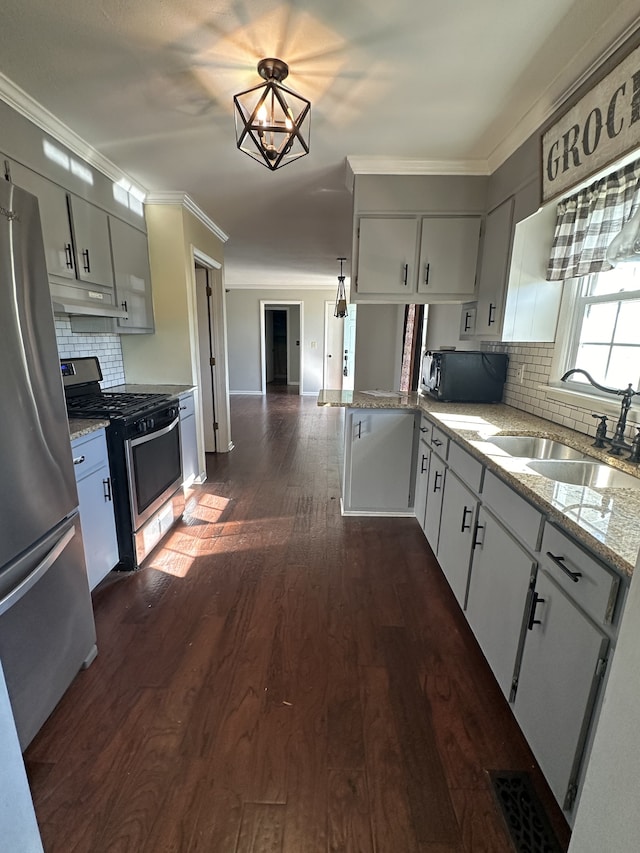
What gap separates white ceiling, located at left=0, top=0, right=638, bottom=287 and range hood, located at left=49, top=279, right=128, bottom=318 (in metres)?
0.85

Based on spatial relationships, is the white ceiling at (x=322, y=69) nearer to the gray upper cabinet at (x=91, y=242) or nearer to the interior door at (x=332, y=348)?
the gray upper cabinet at (x=91, y=242)

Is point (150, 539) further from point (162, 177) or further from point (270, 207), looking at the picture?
point (270, 207)

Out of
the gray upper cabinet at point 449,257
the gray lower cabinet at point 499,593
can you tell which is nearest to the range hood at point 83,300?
the gray upper cabinet at point 449,257

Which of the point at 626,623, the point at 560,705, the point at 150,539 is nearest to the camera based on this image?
the point at 626,623

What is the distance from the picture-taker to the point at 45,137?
204cm

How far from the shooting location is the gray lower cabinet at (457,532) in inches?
68.4

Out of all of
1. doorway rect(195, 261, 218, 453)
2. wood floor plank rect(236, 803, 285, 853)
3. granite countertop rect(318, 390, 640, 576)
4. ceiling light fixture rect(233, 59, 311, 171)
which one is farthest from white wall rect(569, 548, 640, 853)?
doorway rect(195, 261, 218, 453)

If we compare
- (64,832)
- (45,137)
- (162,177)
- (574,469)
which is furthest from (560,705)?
(162,177)

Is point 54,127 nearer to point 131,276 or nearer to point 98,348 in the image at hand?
point 131,276

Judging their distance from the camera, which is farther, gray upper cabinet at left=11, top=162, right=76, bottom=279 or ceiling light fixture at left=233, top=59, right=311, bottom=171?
gray upper cabinet at left=11, top=162, right=76, bottom=279

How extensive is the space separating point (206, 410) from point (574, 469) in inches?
145

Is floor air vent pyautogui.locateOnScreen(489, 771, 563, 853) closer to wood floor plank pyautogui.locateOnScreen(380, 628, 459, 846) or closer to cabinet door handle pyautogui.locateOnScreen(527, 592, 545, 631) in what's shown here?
wood floor plank pyautogui.locateOnScreen(380, 628, 459, 846)

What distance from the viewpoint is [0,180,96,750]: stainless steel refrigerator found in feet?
3.74

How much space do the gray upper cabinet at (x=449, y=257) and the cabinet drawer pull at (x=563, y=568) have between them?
2.09 meters
